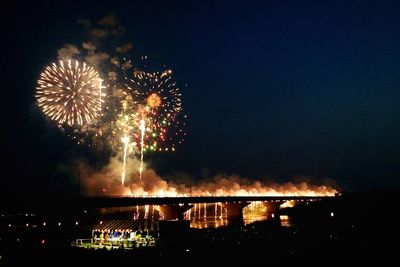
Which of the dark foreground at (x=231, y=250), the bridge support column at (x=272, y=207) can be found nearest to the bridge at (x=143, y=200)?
the dark foreground at (x=231, y=250)

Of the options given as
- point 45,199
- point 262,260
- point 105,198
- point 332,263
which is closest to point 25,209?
point 45,199

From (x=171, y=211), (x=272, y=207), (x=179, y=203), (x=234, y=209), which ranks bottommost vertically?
(x=171, y=211)

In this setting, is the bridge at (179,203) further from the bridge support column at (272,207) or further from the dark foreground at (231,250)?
the dark foreground at (231,250)

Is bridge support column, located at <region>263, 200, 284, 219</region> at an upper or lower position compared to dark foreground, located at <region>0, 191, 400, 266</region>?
upper

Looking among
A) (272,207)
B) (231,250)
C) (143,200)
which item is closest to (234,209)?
(272,207)

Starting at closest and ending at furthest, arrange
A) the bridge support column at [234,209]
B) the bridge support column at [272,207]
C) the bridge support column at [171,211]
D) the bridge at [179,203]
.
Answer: the bridge at [179,203] → the bridge support column at [171,211] → the bridge support column at [234,209] → the bridge support column at [272,207]

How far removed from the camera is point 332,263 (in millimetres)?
33594

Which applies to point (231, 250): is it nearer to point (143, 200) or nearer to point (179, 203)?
point (143, 200)

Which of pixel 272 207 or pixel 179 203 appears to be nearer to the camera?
pixel 179 203

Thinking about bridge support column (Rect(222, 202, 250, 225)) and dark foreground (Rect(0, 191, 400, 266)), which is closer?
dark foreground (Rect(0, 191, 400, 266))

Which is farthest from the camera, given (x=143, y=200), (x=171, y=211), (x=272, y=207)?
(x=272, y=207)

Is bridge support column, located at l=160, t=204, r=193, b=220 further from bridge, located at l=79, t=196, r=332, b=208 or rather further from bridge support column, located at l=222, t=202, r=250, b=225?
bridge support column, located at l=222, t=202, r=250, b=225

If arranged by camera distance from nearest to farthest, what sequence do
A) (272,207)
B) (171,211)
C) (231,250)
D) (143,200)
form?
(231,250) < (143,200) < (171,211) < (272,207)

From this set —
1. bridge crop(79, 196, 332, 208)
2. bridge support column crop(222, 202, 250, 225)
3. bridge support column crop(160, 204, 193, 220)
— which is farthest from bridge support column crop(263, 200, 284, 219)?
bridge support column crop(160, 204, 193, 220)
